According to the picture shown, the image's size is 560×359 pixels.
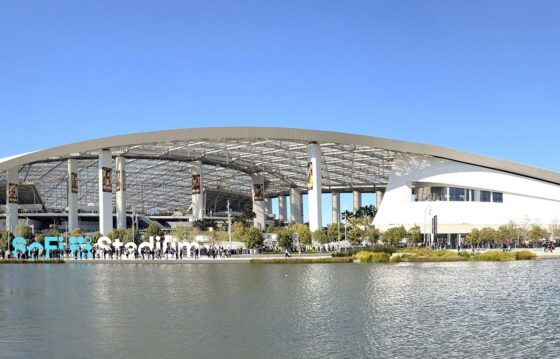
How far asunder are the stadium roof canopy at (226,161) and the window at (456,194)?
3.54m

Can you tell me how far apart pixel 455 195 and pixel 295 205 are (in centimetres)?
4332

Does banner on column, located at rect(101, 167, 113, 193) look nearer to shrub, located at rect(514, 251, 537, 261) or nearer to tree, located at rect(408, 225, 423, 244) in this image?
tree, located at rect(408, 225, 423, 244)

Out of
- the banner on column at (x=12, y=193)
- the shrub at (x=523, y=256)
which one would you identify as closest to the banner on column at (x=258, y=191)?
the banner on column at (x=12, y=193)

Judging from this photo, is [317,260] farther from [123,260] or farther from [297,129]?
[297,129]

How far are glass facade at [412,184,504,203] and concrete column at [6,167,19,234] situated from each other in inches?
2121

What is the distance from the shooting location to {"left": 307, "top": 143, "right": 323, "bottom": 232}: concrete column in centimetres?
7006

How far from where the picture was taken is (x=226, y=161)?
289 feet

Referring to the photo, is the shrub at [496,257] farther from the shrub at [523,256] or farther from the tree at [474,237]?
the tree at [474,237]

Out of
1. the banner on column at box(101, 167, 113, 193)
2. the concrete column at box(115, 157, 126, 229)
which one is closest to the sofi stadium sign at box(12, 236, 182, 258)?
the banner on column at box(101, 167, 113, 193)

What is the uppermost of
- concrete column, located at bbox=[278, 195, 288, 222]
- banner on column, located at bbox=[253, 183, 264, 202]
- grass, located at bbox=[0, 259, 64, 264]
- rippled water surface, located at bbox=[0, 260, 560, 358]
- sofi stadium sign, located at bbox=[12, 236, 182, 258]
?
banner on column, located at bbox=[253, 183, 264, 202]

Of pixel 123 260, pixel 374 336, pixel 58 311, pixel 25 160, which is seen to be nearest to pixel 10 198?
pixel 25 160

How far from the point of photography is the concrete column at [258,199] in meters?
97.3

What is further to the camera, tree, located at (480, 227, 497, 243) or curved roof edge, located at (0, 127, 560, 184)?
curved roof edge, located at (0, 127, 560, 184)

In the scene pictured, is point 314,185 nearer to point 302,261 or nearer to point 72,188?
point 302,261
